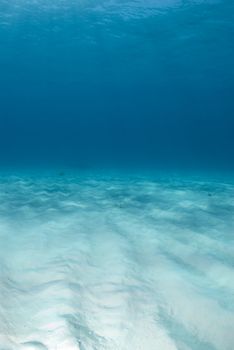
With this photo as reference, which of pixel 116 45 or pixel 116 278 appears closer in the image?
pixel 116 278

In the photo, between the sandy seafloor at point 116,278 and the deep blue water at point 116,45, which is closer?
the sandy seafloor at point 116,278

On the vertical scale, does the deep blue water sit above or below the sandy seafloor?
above

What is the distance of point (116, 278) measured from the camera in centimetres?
426

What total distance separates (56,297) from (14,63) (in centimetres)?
4764

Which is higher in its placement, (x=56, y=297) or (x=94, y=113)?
(x=94, y=113)

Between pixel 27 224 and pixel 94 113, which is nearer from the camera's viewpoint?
pixel 27 224

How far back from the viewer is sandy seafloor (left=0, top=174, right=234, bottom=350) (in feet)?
10.1

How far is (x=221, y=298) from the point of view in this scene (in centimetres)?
377

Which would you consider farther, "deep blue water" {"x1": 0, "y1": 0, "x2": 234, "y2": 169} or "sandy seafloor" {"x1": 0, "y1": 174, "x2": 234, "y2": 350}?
"deep blue water" {"x1": 0, "y1": 0, "x2": 234, "y2": 169}

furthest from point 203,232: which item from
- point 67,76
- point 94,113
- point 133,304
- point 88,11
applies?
point 94,113

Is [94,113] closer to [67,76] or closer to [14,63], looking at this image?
[67,76]

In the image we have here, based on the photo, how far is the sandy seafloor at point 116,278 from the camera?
308 cm

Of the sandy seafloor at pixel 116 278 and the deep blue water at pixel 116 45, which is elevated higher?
the deep blue water at pixel 116 45

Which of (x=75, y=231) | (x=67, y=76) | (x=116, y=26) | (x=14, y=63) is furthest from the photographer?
(x=67, y=76)
